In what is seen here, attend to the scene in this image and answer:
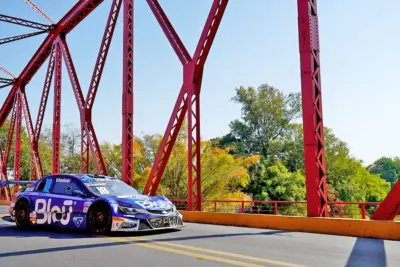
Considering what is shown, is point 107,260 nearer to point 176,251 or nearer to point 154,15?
point 176,251

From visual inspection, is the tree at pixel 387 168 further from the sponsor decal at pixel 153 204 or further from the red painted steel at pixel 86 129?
the sponsor decal at pixel 153 204

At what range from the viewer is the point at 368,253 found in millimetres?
5684

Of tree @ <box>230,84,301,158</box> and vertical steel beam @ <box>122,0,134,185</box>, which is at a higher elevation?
tree @ <box>230,84,301,158</box>

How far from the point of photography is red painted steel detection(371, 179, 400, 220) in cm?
728

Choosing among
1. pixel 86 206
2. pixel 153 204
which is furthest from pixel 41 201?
pixel 153 204

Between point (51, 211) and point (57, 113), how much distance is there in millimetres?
14356

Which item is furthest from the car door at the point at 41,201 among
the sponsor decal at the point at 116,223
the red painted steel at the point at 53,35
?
the red painted steel at the point at 53,35

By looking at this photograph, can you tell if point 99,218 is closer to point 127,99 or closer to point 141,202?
point 141,202

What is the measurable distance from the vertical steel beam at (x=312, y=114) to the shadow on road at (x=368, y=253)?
162 centimetres

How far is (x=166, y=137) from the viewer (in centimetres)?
1318

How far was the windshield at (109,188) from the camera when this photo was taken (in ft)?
27.3

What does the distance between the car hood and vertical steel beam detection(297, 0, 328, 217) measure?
123 inches

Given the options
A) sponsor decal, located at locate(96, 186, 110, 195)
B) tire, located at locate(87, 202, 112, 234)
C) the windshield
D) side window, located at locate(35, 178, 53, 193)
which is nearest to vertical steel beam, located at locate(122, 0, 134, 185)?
side window, located at locate(35, 178, 53, 193)

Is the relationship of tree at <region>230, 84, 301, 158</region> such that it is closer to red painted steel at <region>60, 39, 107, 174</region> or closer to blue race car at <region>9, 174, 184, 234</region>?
red painted steel at <region>60, 39, 107, 174</region>
